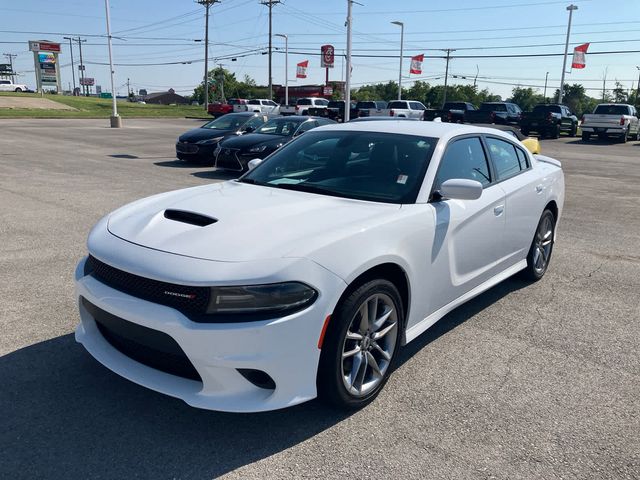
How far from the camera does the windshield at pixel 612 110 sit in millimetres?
30375

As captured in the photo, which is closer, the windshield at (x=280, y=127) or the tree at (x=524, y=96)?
the windshield at (x=280, y=127)

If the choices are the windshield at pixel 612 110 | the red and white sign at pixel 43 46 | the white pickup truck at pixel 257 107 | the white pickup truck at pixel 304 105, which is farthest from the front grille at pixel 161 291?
the red and white sign at pixel 43 46

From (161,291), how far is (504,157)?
3.50 metres

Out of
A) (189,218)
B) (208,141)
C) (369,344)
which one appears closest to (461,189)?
(369,344)

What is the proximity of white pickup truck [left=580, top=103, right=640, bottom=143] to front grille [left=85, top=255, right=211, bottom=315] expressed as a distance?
3199cm

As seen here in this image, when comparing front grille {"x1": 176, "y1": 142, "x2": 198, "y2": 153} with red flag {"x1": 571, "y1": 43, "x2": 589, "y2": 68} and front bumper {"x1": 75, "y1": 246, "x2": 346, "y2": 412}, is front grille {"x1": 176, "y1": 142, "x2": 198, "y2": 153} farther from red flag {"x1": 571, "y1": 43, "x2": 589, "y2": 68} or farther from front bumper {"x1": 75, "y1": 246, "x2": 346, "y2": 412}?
red flag {"x1": 571, "y1": 43, "x2": 589, "y2": 68}

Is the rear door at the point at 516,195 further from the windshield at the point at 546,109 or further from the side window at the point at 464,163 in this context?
the windshield at the point at 546,109

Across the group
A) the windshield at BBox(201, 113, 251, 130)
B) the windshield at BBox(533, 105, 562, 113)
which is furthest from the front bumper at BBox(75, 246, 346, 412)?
the windshield at BBox(533, 105, 562, 113)

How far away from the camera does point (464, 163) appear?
4.35 meters

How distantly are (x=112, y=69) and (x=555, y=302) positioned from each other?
31359 mm

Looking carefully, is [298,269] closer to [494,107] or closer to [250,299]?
[250,299]

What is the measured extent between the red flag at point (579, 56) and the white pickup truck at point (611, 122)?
13228 mm

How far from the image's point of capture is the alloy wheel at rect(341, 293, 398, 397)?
3.13 metres

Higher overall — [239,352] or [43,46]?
[43,46]
